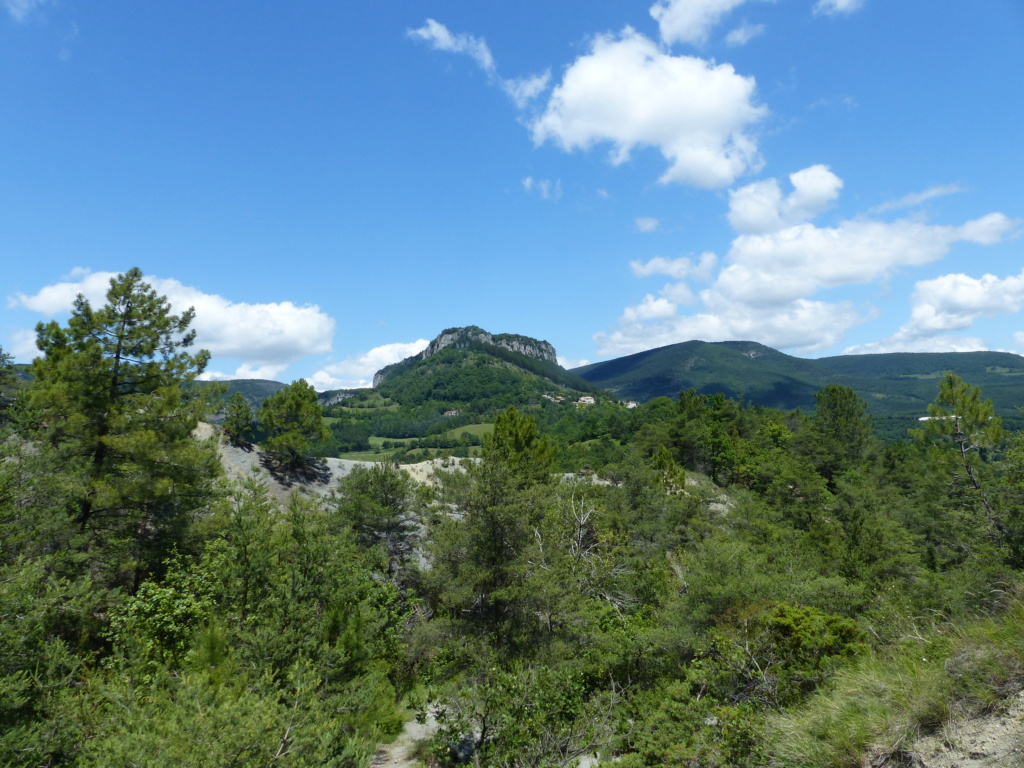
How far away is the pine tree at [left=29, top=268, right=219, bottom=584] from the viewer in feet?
45.5

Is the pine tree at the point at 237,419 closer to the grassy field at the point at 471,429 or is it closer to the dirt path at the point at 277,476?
the dirt path at the point at 277,476

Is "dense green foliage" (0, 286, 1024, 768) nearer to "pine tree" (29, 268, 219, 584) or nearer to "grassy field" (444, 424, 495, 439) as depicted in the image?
"pine tree" (29, 268, 219, 584)

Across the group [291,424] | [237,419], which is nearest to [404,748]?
[291,424]

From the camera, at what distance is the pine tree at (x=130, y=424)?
13.9m

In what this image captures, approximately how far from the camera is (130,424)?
1427 centimetres

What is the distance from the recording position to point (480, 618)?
14375mm

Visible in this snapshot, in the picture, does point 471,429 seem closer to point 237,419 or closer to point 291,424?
point 237,419

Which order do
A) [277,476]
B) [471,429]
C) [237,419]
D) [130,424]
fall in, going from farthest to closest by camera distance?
[471,429] → [237,419] → [277,476] → [130,424]

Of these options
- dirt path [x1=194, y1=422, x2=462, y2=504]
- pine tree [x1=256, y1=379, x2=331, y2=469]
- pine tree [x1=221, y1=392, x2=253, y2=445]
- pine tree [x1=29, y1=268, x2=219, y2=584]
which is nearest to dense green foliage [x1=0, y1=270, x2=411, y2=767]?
pine tree [x1=29, y1=268, x2=219, y2=584]

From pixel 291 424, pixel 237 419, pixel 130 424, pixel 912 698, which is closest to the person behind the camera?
pixel 912 698

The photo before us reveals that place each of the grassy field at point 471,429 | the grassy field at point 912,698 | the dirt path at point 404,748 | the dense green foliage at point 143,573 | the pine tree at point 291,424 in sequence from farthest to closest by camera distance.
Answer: the grassy field at point 471,429
the pine tree at point 291,424
the dirt path at point 404,748
the dense green foliage at point 143,573
the grassy field at point 912,698

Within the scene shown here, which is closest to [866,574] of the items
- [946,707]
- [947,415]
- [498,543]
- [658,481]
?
[947,415]

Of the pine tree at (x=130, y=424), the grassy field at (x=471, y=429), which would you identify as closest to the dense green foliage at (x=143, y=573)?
the pine tree at (x=130, y=424)

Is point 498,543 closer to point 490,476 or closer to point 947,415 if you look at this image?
point 490,476
